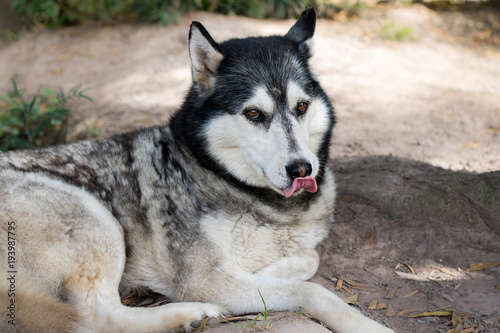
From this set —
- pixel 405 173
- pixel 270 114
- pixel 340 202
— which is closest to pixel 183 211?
pixel 270 114

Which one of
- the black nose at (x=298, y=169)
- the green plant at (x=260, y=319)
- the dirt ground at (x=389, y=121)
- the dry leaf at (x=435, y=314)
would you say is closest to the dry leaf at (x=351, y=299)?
the dirt ground at (x=389, y=121)

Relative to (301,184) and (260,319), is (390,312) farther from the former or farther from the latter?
(301,184)

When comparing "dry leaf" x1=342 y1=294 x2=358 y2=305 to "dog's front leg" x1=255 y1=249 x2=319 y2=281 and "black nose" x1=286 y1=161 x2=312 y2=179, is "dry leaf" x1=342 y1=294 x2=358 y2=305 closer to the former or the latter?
"dog's front leg" x1=255 y1=249 x2=319 y2=281

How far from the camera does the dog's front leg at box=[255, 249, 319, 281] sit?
3418mm

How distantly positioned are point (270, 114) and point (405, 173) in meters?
1.88

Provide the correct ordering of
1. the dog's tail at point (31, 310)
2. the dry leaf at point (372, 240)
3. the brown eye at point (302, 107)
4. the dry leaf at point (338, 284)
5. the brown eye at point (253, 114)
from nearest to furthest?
the dog's tail at point (31, 310)
the brown eye at point (253, 114)
the brown eye at point (302, 107)
the dry leaf at point (338, 284)
the dry leaf at point (372, 240)

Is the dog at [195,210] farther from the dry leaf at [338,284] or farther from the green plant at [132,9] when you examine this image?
the green plant at [132,9]

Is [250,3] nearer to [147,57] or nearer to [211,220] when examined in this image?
[147,57]

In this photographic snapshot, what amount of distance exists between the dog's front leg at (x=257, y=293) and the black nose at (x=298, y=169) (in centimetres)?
80

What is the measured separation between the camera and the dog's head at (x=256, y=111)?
314 centimetres

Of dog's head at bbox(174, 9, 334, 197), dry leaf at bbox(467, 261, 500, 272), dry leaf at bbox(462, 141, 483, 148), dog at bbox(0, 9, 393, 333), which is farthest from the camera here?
dry leaf at bbox(462, 141, 483, 148)

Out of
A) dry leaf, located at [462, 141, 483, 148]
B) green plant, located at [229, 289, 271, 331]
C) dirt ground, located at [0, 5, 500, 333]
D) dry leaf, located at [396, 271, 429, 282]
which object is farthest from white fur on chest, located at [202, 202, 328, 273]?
dry leaf, located at [462, 141, 483, 148]

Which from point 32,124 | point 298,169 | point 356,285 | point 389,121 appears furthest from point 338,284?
point 32,124

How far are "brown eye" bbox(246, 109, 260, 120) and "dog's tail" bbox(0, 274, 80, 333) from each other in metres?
1.78
